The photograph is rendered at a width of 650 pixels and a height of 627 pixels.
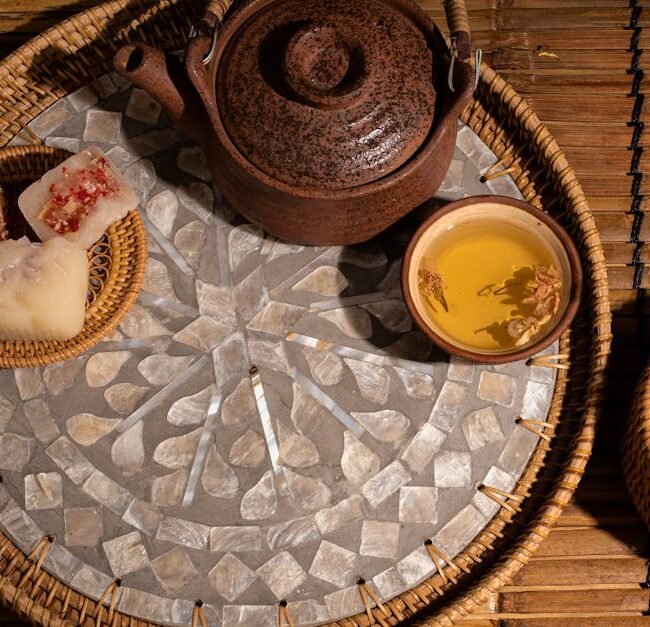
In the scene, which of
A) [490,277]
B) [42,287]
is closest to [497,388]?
[490,277]

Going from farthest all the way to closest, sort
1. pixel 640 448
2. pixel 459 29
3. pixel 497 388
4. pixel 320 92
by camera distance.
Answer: pixel 497 388, pixel 640 448, pixel 459 29, pixel 320 92

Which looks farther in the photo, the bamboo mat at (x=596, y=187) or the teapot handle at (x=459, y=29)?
the bamboo mat at (x=596, y=187)

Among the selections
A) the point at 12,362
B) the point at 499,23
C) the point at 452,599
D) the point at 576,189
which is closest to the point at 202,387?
the point at 12,362

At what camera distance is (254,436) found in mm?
1626

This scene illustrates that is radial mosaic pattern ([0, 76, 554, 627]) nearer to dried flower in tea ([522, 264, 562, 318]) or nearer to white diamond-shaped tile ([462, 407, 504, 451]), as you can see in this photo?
white diamond-shaped tile ([462, 407, 504, 451])

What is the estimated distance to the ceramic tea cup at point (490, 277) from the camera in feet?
5.05

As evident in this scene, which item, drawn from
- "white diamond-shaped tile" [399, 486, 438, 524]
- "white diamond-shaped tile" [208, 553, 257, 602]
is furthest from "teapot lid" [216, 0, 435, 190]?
"white diamond-shaped tile" [208, 553, 257, 602]

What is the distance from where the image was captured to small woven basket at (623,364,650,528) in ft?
5.01

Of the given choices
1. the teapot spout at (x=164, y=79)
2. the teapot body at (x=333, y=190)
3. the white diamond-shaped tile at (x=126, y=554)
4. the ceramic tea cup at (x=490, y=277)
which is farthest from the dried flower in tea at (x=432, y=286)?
the white diamond-shaped tile at (x=126, y=554)

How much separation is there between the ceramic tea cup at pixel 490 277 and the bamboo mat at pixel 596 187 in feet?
1.23

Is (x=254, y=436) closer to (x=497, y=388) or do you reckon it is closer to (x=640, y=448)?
(x=497, y=388)

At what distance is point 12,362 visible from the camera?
1.58 metres

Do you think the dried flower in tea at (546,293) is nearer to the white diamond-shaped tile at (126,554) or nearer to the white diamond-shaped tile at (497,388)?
the white diamond-shaped tile at (497,388)

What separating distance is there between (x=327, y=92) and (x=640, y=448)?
870mm
